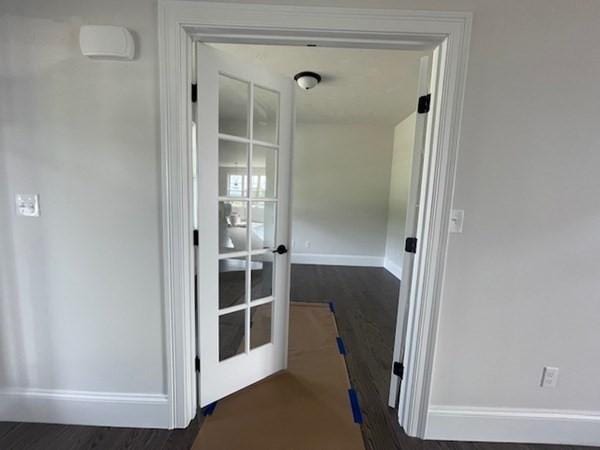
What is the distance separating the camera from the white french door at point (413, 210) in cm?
136

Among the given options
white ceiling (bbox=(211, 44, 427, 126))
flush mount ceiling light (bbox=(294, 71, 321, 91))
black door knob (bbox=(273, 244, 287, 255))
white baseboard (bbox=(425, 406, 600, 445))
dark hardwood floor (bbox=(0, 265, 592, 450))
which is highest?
white ceiling (bbox=(211, 44, 427, 126))

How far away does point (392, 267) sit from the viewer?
4.52 meters

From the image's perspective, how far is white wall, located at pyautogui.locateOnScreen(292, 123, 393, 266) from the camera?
4719 millimetres

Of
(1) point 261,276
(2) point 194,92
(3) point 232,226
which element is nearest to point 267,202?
(3) point 232,226

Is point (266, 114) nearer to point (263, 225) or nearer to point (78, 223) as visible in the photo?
point (263, 225)

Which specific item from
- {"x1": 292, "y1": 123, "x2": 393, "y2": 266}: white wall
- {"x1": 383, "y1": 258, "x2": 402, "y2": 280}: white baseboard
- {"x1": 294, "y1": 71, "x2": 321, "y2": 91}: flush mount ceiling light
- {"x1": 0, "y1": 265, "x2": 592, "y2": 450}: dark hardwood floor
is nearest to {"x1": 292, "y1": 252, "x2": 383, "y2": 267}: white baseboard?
{"x1": 292, "y1": 123, "x2": 393, "y2": 266}: white wall

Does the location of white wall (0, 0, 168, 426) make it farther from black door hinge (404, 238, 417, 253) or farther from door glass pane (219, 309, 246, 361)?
black door hinge (404, 238, 417, 253)

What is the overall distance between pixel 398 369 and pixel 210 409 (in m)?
1.19

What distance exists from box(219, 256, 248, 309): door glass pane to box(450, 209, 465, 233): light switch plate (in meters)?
1.20

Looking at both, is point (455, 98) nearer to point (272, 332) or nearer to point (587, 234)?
point (587, 234)

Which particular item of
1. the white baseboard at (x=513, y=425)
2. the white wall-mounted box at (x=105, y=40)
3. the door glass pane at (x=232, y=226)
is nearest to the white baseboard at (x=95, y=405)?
the door glass pane at (x=232, y=226)

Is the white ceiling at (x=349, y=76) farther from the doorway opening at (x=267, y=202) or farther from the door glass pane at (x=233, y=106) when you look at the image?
the door glass pane at (x=233, y=106)

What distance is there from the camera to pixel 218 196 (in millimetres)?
1442

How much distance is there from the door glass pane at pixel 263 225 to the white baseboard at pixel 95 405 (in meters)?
1.03
